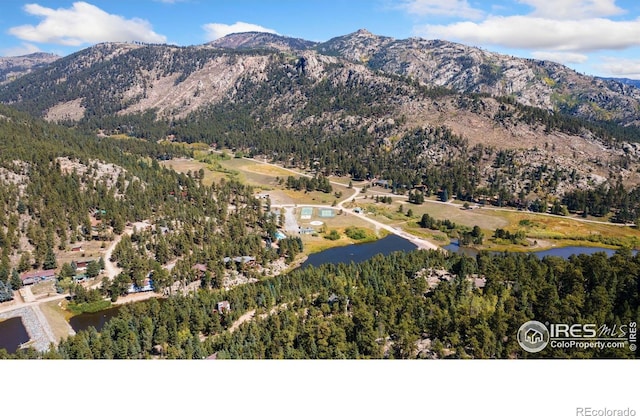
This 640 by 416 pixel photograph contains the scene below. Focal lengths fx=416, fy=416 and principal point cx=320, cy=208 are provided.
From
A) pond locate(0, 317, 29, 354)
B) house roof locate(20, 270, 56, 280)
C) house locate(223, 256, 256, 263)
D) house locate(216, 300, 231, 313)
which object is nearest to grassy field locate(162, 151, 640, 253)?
house locate(223, 256, 256, 263)

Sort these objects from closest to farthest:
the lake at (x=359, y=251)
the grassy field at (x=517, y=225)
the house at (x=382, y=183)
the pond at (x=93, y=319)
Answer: the pond at (x=93, y=319)
the lake at (x=359, y=251)
the grassy field at (x=517, y=225)
the house at (x=382, y=183)

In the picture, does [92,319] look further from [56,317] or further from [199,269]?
[199,269]

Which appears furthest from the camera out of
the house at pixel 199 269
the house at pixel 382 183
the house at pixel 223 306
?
the house at pixel 382 183

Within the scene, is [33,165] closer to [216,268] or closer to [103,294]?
[103,294]

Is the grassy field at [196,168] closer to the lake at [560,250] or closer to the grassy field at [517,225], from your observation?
the grassy field at [517,225]

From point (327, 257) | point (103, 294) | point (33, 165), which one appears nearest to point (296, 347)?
point (103, 294)

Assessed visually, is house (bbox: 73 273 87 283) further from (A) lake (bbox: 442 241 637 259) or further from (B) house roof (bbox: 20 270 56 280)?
(A) lake (bbox: 442 241 637 259)

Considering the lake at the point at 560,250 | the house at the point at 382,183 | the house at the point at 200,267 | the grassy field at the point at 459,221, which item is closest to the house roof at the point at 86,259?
the house at the point at 200,267
